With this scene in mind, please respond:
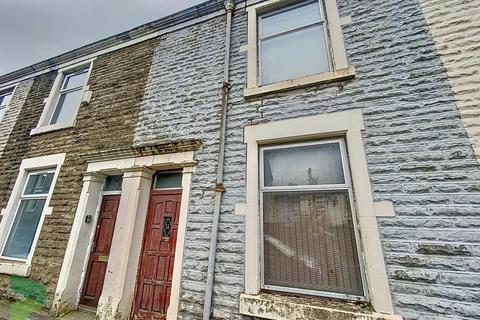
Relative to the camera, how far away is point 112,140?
4848 mm

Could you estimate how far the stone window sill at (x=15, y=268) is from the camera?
14.3ft

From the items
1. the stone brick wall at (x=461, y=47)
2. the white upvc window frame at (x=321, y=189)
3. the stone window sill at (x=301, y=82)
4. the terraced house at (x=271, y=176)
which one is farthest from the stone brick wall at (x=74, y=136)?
the stone brick wall at (x=461, y=47)

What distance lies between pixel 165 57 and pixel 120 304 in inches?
189

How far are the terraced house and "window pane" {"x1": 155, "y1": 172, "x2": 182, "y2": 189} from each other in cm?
4

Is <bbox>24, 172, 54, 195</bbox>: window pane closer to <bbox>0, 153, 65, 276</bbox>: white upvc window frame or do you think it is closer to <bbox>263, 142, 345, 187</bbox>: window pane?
<bbox>0, 153, 65, 276</bbox>: white upvc window frame

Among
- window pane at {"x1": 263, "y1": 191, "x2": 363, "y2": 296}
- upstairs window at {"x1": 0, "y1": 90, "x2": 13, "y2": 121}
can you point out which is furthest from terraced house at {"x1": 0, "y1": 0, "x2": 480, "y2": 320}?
upstairs window at {"x1": 0, "y1": 90, "x2": 13, "y2": 121}

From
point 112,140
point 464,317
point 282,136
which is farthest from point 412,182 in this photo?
point 112,140

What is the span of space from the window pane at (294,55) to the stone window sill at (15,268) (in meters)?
5.51

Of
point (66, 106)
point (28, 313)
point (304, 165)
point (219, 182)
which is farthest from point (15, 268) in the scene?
point (304, 165)

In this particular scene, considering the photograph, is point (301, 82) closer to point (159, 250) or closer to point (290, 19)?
point (290, 19)

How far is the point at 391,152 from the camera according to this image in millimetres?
2846

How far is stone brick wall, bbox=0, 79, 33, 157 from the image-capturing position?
21.4 ft

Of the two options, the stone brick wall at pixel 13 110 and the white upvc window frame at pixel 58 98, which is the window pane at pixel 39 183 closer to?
the white upvc window frame at pixel 58 98

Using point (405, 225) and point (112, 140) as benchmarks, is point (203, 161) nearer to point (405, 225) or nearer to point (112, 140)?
point (112, 140)
